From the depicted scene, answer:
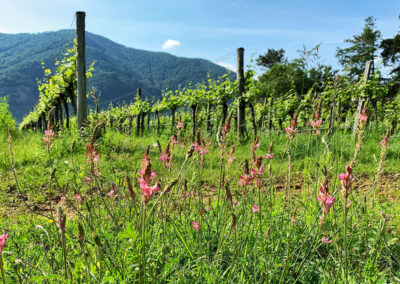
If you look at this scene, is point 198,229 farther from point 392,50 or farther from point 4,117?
point 392,50

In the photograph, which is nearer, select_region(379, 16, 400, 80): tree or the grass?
the grass

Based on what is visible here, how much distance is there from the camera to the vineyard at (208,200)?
1251mm

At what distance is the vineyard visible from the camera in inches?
49.3

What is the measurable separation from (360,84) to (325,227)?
798 cm

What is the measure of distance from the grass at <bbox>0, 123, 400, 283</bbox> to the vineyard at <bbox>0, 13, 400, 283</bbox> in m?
0.02

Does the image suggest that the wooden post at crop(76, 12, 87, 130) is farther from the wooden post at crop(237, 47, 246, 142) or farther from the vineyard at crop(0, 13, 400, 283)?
the wooden post at crop(237, 47, 246, 142)

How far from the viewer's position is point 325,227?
2133mm

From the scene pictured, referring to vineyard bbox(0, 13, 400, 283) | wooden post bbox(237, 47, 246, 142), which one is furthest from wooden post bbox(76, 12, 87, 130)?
wooden post bbox(237, 47, 246, 142)

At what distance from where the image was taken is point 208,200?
10.8 ft

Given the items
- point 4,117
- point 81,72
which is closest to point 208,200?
point 81,72

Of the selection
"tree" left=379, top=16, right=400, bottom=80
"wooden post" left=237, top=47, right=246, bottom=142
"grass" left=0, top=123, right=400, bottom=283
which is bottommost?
"grass" left=0, top=123, right=400, bottom=283

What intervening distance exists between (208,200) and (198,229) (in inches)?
66.9

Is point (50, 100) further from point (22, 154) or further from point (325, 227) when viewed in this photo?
point (325, 227)

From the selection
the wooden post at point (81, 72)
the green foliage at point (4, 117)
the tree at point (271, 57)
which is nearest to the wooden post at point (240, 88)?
the wooden post at point (81, 72)
